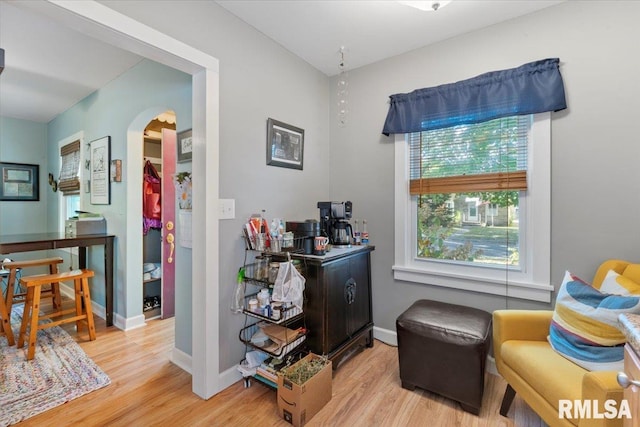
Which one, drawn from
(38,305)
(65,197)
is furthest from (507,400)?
(65,197)

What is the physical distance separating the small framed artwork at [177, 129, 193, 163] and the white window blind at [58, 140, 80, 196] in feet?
7.62

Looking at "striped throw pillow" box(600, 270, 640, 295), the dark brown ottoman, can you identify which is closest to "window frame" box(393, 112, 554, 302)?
the dark brown ottoman

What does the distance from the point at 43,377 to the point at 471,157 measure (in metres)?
3.49

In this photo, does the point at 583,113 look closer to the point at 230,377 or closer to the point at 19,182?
the point at 230,377

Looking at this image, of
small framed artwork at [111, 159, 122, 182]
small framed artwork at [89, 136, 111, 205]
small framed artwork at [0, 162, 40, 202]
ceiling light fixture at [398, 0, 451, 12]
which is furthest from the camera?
small framed artwork at [0, 162, 40, 202]

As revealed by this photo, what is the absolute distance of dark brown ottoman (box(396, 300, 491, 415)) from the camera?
160 cm

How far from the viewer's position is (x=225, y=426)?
1556 millimetres

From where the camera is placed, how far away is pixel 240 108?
197cm

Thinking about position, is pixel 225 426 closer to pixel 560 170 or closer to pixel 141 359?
pixel 141 359

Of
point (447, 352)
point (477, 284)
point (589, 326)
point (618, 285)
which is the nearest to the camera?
point (589, 326)

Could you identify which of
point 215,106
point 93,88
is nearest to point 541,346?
point 215,106

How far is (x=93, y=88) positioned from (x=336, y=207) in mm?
3103

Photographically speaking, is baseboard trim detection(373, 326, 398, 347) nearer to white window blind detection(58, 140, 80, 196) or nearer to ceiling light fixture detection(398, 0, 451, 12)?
ceiling light fixture detection(398, 0, 451, 12)

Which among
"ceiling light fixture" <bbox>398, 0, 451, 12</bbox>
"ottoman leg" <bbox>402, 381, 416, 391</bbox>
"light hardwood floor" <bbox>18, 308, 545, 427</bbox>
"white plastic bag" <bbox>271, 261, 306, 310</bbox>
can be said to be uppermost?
"ceiling light fixture" <bbox>398, 0, 451, 12</bbox>
